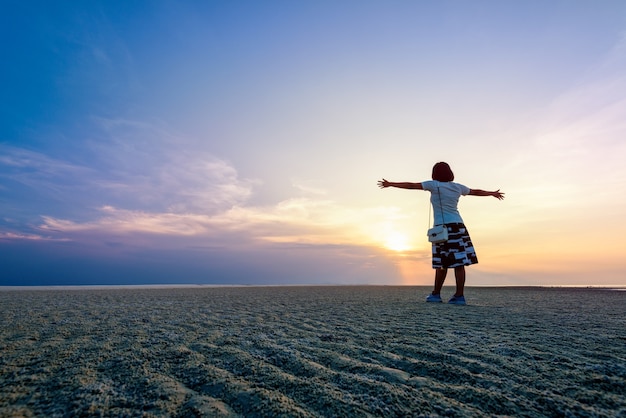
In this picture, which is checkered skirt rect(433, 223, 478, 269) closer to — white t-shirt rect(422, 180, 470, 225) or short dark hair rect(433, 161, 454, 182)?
white t-shirt rect(422, 180, 470, 225)

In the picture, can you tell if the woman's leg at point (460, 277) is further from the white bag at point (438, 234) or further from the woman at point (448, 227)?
the white bag at point (438, 234)

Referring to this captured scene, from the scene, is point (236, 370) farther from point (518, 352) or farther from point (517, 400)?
point (518, 352)

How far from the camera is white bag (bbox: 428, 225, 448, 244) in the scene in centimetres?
588

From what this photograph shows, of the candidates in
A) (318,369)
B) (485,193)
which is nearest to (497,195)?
(485,193)

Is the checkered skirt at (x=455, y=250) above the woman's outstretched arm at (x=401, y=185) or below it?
below

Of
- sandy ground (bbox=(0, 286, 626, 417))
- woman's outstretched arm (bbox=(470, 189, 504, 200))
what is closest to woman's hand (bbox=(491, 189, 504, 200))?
woman's outstretched arm (bbox=(470, 189, 504, 200))

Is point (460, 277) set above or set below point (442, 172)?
below

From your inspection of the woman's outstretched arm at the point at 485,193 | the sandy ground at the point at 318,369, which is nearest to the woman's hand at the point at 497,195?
the woman's outstretched arm at the point at 485,193

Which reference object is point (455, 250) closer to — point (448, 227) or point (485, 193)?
point (448, 227)

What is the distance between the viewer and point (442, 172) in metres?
6.34

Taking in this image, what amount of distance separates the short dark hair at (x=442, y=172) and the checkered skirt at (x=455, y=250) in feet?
2.92

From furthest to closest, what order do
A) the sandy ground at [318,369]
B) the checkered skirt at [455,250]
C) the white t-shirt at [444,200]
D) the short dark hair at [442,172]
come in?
1. the short dark hair at [442,172]
2. the white t-shirt at [444,200]
3. the checkered skirt at [455,250]
4. the sandy ground at [318,369]

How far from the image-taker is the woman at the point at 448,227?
19.1ft

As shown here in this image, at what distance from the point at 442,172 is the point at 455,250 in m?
1.47
